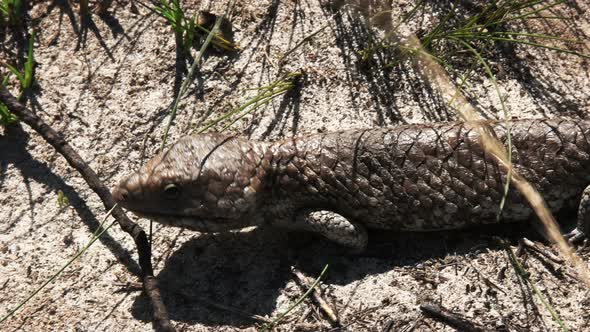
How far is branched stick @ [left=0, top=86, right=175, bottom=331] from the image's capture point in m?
3.14

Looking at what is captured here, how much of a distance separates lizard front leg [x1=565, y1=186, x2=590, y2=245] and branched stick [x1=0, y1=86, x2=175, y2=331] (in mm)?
1967

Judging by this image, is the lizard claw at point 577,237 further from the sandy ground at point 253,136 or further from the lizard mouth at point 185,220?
the lizard mouth at point 185,220

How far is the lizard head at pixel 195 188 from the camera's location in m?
3.32

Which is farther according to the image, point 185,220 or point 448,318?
point 185,220

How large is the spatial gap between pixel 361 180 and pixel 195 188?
83cm

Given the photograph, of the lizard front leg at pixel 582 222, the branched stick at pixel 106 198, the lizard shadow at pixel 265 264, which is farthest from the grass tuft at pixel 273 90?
the lizard front leg at pixel 582 222

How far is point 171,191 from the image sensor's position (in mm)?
3314

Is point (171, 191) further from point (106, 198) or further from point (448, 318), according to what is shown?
point (448, 318)

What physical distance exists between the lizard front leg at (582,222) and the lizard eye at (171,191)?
193cm

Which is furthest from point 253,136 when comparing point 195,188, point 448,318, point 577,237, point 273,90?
point 577,237

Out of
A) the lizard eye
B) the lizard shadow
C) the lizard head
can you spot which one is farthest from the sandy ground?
the lizard eye

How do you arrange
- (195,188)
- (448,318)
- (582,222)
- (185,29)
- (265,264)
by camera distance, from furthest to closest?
(185,29) < (265,264) < (195,188) < (582,222) < (448,318)

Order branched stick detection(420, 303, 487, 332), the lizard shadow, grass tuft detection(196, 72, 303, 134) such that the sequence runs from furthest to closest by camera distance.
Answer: grass tuft detection(196, 72, 303, 134), the lizard shadow, branched stick detection(420, 303, 487, 332)

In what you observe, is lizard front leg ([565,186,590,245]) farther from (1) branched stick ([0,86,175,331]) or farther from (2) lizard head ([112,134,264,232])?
(1) branched stick ([0,86,175,331])
